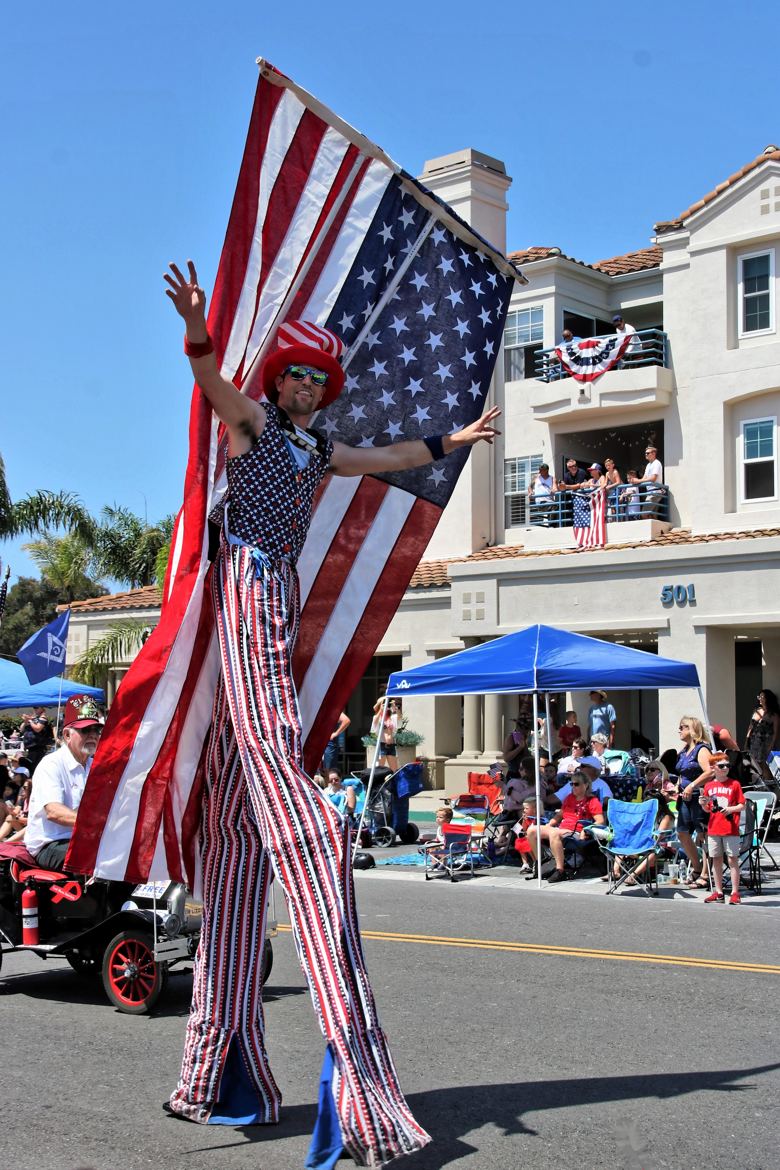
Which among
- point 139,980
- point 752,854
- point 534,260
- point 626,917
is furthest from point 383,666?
point 139,980

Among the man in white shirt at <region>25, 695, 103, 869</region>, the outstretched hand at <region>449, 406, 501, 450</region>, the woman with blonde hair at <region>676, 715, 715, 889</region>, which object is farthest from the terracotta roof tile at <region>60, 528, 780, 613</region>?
the outstretched hand at <region>449, 406, 501, 450</region>

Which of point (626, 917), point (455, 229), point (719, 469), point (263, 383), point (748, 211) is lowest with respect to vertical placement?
point (626, 917)

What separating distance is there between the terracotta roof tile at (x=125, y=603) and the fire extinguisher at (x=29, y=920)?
26.0 meters

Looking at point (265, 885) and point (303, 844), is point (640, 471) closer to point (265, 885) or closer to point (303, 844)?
point (265, 885)

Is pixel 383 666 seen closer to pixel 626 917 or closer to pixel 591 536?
pixel 591 536

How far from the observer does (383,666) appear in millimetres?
31422

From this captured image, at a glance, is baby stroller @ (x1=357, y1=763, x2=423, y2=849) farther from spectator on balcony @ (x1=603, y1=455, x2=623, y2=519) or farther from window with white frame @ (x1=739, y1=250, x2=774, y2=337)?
window with white frame @ (x1=739, y1=250, x2=774, y2=337)

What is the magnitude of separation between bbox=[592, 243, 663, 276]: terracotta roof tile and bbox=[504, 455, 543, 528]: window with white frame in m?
4.54

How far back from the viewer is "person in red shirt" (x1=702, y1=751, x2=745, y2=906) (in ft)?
41.6

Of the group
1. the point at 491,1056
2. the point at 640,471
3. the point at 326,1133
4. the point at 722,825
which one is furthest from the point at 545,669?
the point at 640,471

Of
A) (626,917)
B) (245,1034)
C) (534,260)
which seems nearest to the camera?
(245,1034)

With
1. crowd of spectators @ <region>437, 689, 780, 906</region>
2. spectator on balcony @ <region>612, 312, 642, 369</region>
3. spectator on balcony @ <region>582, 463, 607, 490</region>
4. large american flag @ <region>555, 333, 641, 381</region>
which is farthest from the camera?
large american flag @ <region>555, 333, 641, 381</region>

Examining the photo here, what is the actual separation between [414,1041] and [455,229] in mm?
3630

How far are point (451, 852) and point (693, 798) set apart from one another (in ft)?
9.03
